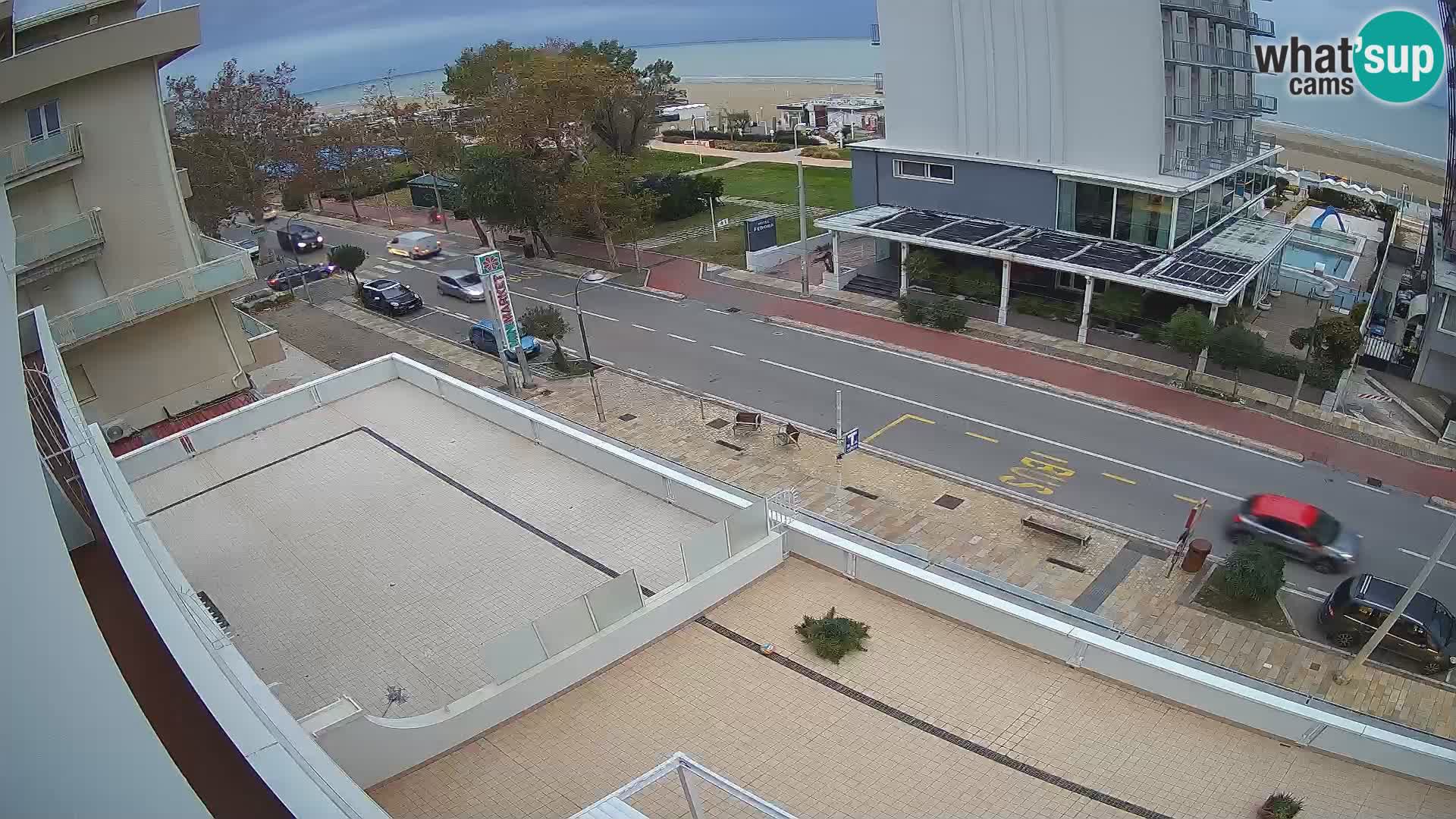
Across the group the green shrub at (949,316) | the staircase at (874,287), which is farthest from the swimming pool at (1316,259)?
the staircase at (874,287)

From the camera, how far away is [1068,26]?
2811cm

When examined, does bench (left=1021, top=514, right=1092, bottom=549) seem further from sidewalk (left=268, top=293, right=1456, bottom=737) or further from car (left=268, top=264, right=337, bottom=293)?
car (left=268, top=264, right=337, bottom=293)

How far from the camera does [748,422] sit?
2384cm

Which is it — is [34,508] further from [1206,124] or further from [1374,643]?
[1206,124]

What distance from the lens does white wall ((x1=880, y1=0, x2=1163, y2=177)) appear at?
2730 centimetres

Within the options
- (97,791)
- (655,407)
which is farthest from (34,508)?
(655,407)

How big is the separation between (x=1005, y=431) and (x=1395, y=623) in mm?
9938

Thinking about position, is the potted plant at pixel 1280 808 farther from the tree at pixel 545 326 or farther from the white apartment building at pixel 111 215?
the tree at pixel 545 326

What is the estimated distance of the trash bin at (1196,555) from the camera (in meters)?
17.2

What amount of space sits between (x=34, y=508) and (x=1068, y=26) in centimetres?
3100

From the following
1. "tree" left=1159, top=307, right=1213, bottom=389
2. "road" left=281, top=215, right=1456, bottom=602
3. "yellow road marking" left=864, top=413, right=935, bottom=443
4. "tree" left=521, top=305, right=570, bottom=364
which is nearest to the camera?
"road" left=281, top=215, right=1456, bottom=602

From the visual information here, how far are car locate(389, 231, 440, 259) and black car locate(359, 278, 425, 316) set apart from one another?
21.8 ft

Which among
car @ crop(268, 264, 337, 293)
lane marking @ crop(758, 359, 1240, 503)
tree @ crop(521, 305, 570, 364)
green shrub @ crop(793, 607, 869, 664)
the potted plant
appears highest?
car @ crop(268, 264, 337, 293)

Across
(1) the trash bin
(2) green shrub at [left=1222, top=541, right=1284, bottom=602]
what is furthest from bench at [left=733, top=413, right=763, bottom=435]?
(2) green shrub at [left=1222, top=541, right=1284, bottom=602]
